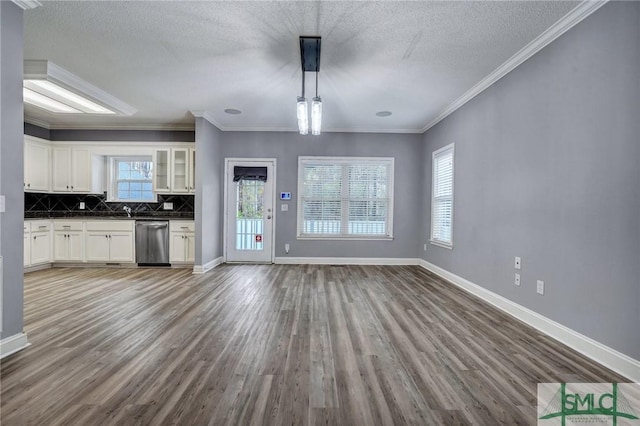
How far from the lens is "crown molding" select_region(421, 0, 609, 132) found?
219 centimetres

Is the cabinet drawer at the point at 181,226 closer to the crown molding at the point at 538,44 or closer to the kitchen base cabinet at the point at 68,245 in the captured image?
the kitchen base cabinet at the point at 68,245

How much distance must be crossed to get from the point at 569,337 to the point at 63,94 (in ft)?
20.5

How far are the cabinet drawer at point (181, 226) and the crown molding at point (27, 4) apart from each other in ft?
11.4

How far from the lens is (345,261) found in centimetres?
568

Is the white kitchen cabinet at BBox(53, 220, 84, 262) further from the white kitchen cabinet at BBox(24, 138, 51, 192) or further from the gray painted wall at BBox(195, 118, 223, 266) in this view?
the gray painted wall at BBox(195, 118, 223, 266)

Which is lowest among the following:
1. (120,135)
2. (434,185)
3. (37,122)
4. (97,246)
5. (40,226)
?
(97,246)

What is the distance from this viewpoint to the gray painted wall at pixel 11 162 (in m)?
2.01

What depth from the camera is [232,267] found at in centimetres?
530

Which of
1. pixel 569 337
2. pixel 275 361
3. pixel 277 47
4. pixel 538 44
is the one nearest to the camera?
pixel 275 361

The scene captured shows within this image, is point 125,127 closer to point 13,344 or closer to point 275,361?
point 13,344

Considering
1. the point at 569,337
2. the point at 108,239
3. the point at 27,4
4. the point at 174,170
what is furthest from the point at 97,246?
the point at 569,337

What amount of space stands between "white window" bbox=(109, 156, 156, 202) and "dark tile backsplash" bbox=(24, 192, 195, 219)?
19 cm

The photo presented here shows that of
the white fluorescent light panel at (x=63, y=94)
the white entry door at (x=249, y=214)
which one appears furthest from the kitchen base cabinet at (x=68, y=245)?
the white entry door at (x=249, y=214)

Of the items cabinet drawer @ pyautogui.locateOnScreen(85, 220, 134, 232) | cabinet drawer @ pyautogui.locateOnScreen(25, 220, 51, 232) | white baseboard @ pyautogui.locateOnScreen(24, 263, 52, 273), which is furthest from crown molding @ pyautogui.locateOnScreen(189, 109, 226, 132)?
white baseboard @ pyautogui.locateOnScreen(24, 263, 52, 273)
